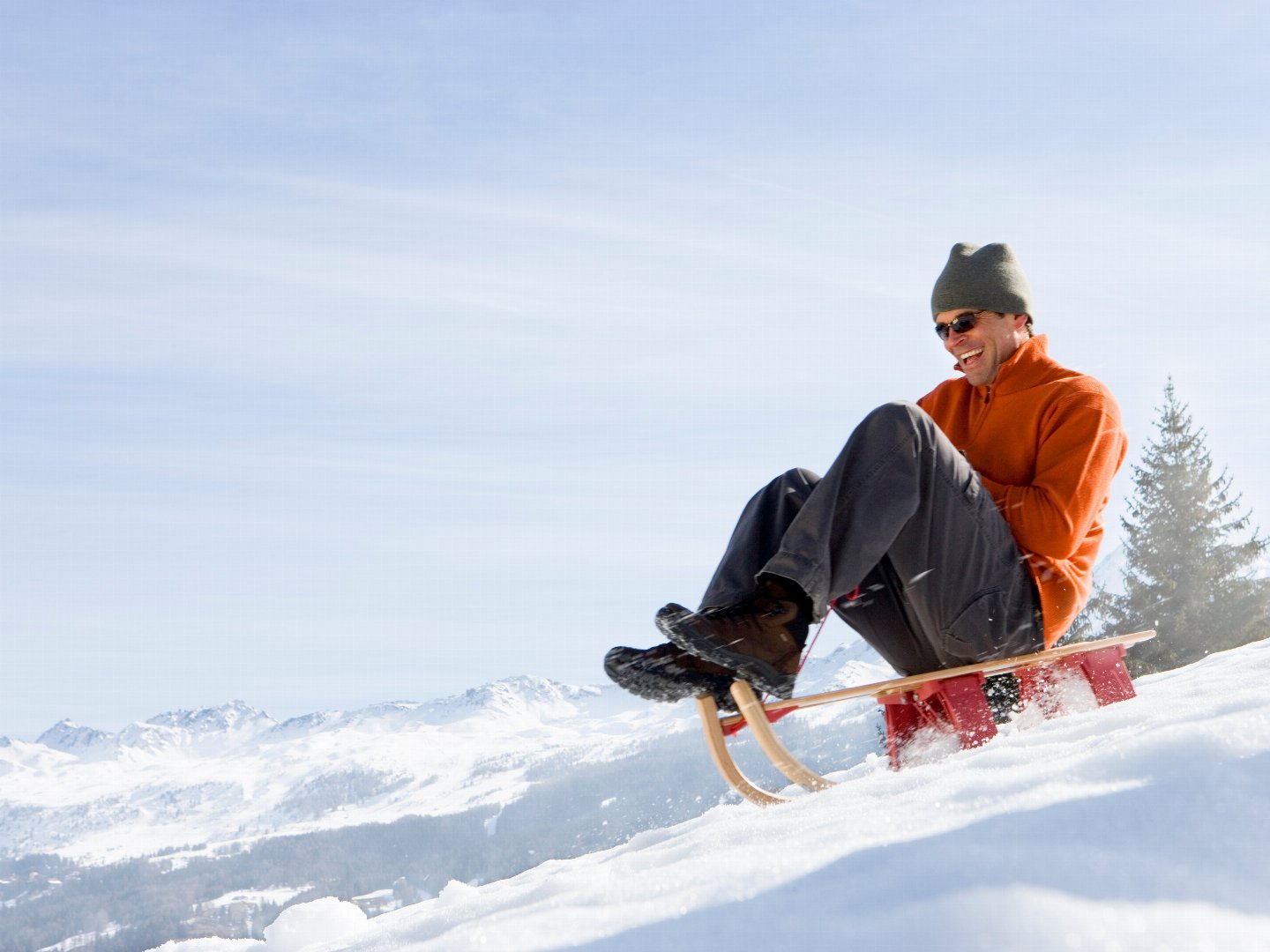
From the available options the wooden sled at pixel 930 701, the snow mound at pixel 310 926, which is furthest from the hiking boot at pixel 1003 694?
the snow mound at pixel 310 926

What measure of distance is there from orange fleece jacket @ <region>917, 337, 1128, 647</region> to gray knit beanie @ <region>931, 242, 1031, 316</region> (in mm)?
170

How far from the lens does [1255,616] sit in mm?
21812

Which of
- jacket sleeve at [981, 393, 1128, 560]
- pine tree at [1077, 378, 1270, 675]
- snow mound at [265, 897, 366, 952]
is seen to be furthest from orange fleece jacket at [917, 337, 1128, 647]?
pine tree at [1077, 378, 1270, 675]

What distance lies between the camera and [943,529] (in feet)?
9.58

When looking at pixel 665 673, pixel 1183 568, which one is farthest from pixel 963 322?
pixel 1183 568

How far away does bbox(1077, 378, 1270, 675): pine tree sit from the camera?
21.6 m

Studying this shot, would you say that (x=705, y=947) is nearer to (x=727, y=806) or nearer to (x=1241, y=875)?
(x=1241, y=875)

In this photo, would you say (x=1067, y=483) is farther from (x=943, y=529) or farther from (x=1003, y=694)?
(x=1003, y=694)

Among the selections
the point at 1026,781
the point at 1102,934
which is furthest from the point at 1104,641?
the point at 1102,934

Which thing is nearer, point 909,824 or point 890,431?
point 909,824

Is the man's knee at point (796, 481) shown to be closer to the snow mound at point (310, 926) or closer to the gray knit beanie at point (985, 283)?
the gray knit beanie at point (985, 283)

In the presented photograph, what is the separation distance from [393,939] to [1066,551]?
206 centimetres

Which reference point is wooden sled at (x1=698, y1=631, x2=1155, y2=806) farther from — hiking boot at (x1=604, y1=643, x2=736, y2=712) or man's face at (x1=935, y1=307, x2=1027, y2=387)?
man's face at (x1=935, y1=307, x2=1027, y2=387)

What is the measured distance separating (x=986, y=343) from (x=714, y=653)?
5.48ft
